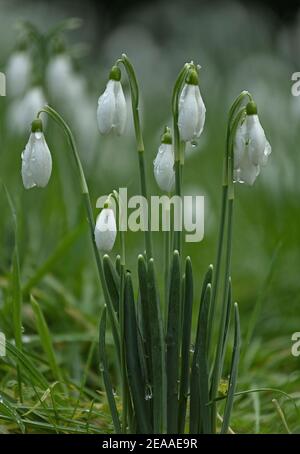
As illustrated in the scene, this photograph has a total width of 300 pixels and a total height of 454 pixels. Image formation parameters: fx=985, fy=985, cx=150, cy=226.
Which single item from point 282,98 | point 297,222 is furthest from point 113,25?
point 297,222

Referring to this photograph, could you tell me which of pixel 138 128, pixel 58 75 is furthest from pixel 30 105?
pixel 138 128

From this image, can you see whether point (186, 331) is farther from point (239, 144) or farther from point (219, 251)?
point (239, 144)

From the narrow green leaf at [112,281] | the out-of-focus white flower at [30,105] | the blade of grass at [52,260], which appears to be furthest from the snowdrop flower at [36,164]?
the out-of-focus white flower at [30,105]

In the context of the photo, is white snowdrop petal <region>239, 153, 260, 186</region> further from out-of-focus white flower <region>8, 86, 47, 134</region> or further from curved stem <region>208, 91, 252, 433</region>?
out-of-focus white flower <region>8, 86, 47, 134</region>

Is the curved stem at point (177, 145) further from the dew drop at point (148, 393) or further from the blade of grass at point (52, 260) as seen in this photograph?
the blade of grass at point (52, 260)

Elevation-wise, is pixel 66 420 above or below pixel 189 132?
below

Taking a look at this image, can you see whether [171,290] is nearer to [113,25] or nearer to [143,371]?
[143,371]

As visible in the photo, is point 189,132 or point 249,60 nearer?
point 189,132
